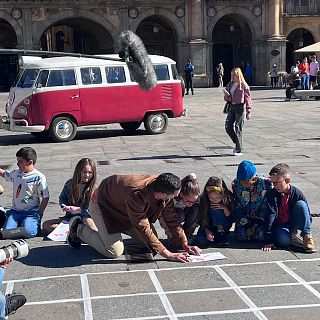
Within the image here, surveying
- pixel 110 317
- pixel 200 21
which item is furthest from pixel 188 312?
pixel 200 21

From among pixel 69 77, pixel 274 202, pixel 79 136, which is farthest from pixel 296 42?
pixel 274 202

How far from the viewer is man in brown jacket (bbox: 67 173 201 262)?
242 inches

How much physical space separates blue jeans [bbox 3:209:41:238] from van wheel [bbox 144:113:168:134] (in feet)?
33.8

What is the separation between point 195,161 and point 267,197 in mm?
6028

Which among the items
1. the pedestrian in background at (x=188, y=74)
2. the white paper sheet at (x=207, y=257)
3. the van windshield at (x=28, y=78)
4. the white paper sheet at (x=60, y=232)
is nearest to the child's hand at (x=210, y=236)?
the white paper sheet at (x=207, y=257)

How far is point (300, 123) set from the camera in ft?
64.8

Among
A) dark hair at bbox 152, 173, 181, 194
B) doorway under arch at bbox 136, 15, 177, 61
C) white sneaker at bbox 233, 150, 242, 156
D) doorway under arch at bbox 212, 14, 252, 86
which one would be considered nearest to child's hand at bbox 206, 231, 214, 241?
dark hair at bbox 152, 173, 181, 194

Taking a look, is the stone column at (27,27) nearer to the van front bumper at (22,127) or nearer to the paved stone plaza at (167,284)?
the van front bumper at (22,127)

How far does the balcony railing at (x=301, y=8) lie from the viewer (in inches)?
1742

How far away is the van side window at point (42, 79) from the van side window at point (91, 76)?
916 mm

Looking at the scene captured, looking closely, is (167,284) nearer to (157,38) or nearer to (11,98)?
(11,98)

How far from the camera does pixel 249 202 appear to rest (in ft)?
23.3

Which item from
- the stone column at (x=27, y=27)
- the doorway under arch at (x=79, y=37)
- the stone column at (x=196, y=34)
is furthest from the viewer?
the doorway under arch at (x=79, y=37)

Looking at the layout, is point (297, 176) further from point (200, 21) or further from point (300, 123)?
point (200, 21)
